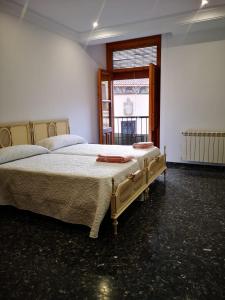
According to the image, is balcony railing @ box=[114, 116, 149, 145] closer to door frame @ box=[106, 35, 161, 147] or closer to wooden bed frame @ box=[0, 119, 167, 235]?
door frame @ box=[106, 35, 161, 147]

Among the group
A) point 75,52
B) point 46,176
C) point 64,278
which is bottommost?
point 64,278

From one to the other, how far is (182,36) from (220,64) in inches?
35.1

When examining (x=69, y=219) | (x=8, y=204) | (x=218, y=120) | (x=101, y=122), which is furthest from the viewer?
(x=101, y=122)

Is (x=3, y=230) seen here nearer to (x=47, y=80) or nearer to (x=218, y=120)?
(x=47, y=80)

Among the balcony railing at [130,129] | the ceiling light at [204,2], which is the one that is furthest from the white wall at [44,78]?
the ceiling light at [204,2]

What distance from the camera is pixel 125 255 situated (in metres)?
1.98

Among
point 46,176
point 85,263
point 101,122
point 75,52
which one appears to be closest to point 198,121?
point 101,122

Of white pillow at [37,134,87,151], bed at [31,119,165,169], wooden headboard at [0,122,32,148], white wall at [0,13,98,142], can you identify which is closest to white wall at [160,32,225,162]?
bed at [31,119,165,169]

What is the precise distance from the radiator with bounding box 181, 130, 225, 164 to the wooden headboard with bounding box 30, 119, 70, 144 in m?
2.30

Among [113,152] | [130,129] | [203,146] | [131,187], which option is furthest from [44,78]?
[130,129]

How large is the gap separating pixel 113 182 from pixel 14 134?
198 cm

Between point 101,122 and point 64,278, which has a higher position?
point 101,122

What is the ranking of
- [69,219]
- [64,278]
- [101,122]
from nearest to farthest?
[64,278] → [69,219] → [101,122]

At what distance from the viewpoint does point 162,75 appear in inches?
187
